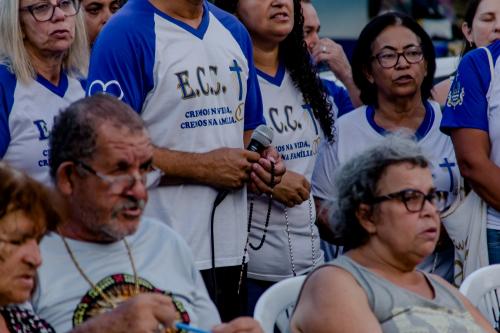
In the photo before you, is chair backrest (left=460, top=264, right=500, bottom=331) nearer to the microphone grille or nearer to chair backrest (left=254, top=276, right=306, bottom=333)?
chair backrest (left=254, top=276, right=306, bottom=333)

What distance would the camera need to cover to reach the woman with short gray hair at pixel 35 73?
484 cm

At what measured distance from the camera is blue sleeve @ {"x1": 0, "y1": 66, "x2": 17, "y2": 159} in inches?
189

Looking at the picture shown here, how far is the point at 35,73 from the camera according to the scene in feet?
16.4

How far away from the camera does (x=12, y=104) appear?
4.86m

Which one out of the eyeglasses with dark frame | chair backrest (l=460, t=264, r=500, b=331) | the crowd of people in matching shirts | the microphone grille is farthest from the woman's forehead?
the eyeglasses with dark frame

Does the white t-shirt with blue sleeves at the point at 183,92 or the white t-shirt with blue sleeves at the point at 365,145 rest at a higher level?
the white t-shirt with blue sleeves at the point at 183,92

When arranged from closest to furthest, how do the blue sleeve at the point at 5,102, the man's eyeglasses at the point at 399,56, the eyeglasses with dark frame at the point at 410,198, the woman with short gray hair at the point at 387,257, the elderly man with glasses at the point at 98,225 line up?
the elderly man with glasses at the point at 98,225 < the woman with short gray hair at the point at 387,257 < the eyeglasses with dark frame at the point at 410,198 < the blue sleeve at the point at 5,102 < the man's eyeglasses at the point at 399,56

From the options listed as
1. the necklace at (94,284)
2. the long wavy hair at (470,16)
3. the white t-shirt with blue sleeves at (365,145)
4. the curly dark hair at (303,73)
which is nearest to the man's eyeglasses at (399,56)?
the white t-shirt with blue sleeves at (365,145)

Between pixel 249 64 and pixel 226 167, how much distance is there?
0.55 meters

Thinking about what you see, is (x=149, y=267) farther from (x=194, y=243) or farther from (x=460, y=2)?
(x=460, y=2)

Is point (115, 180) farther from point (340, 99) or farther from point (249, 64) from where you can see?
point (340, 99)

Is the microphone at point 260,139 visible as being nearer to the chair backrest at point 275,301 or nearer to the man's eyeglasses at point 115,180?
the chair backrest at point 275,301

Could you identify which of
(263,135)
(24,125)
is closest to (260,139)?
(263,135)

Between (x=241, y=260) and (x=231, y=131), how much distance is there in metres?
0.53
